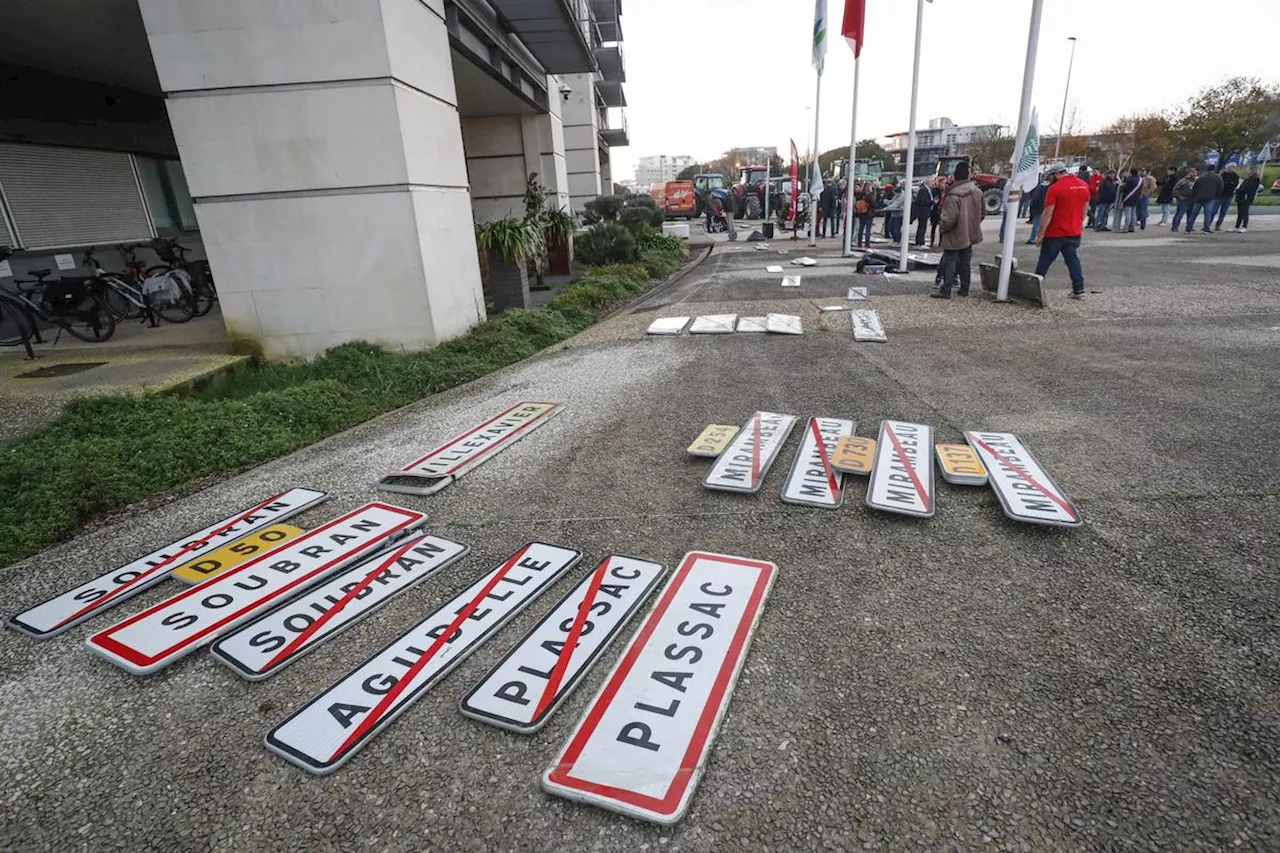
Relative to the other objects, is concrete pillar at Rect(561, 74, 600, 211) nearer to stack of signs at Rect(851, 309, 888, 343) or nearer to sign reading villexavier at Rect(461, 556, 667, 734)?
stack of signs at Rect(851, 309, 888, 343)

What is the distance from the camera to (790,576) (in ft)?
8.98

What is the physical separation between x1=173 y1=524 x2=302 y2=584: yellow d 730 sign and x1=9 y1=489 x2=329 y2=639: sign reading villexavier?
0.21 feet

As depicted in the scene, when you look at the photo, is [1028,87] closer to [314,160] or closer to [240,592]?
[314,160]

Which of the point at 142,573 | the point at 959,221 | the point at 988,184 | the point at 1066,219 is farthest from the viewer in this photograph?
the point at 988,184

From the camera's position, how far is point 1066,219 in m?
8.59

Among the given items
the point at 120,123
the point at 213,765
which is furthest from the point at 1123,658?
the point at 120,123

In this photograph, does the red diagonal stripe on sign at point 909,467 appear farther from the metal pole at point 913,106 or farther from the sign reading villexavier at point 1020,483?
the metal pole at point 913,106

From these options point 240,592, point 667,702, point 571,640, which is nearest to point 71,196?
point 240,592

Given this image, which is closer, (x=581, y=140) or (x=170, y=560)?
(x=170, y=560)

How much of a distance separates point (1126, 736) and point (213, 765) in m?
2.81

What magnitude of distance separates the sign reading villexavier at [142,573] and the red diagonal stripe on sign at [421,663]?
1548 millimetres

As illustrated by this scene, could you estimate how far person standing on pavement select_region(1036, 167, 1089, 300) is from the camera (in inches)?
332

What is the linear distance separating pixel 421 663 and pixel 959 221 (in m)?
9.33

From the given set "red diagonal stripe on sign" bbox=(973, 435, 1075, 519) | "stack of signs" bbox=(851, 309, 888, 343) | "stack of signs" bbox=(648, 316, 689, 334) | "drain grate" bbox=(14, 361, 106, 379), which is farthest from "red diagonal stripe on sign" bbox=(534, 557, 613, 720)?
"drain grate" bbox=(14, 361, 106, 379)
